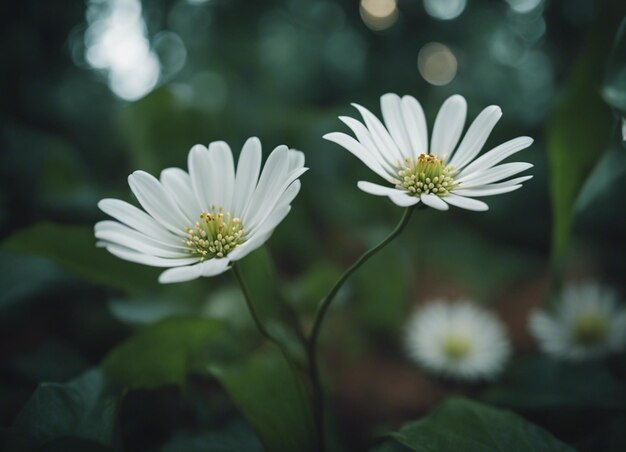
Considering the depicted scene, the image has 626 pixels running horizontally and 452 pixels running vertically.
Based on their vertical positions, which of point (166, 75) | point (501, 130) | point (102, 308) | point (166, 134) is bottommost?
point (102, 308)

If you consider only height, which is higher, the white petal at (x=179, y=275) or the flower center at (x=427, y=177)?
the flower center at (x=427, y=177)

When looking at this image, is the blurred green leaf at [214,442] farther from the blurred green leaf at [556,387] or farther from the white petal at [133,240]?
the blurred green leaf at [556,387]

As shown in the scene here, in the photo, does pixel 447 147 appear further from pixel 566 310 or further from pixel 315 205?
pixel 315 205

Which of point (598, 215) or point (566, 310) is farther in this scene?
point (598, 215)

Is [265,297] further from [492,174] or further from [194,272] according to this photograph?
[492,174]

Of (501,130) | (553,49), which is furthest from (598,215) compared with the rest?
(553,49)

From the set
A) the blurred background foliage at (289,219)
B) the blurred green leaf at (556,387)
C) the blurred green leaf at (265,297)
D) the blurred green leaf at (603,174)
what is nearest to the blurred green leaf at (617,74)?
the blurred background foliage at (289,219)

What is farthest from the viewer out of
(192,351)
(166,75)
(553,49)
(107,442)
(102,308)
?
(166,75)

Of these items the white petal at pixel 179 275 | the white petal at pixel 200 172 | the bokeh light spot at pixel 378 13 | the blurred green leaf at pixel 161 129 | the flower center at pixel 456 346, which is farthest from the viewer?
the bokeh light spot at pixel 378 13

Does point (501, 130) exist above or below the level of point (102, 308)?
above

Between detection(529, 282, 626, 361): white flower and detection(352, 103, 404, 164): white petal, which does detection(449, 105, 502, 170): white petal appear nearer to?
detection(352, 103, 404, 164): white petal
